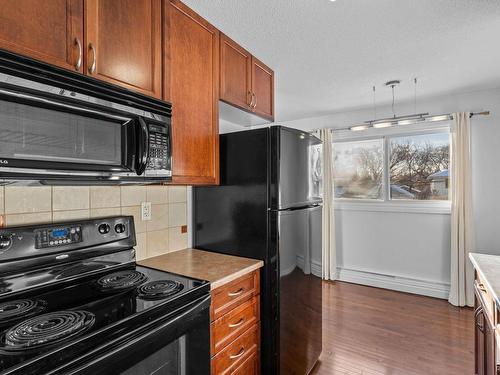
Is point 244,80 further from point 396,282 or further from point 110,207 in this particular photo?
point 396,282

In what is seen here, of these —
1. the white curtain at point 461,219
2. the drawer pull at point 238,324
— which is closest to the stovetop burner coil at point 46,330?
the drawer pull at point 238,324

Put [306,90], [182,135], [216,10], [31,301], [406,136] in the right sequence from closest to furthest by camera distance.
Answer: [31,301] < [182,135] < [216,10] < [306,90] < [406,136]

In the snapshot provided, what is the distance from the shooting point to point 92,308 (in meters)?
1.03

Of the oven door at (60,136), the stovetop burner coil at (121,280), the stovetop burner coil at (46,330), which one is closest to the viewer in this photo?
the stovetop burner coil at (46,330)

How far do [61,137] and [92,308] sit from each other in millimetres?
615

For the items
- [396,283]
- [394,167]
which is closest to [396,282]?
[396,283]

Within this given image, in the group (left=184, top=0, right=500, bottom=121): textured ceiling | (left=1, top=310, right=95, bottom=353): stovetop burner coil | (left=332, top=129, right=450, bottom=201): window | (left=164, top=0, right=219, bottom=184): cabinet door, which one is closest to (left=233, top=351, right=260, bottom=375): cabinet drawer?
(left=1, top=310, right=95, bottom=353): stovetop burner coil

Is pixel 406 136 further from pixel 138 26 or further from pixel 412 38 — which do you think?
pixel 138 26

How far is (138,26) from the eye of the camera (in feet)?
4.34

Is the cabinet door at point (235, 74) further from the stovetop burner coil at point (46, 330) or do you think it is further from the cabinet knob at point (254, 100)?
the stovetop burner coil at point (46, 330)

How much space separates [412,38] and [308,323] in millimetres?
2119

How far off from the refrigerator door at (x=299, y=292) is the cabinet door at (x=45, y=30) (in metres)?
1.26

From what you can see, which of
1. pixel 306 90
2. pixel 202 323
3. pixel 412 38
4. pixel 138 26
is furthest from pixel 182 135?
pixel 306 90

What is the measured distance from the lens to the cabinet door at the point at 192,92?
1515 mm
